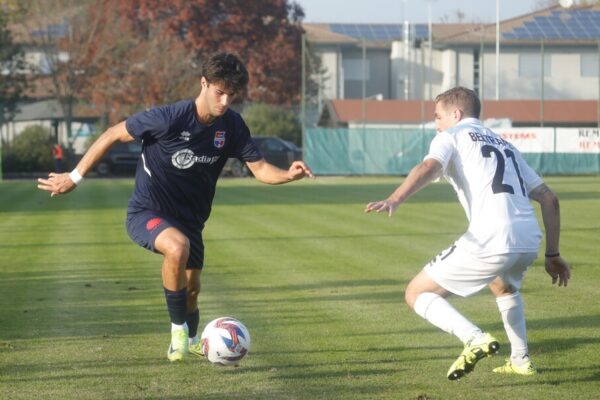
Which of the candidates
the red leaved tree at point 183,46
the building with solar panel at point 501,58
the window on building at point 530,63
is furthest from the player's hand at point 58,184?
the window on building at point 530,63

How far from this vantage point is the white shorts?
654 cm

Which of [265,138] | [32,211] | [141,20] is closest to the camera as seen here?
[32,211]

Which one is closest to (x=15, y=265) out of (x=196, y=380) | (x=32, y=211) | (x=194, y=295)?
(x=194, y=295)

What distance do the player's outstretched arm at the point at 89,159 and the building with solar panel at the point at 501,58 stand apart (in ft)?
152

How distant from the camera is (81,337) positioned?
343 inches

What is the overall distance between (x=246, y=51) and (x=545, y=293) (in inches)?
2223

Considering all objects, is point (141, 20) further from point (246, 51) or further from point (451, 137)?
point (451, 137)

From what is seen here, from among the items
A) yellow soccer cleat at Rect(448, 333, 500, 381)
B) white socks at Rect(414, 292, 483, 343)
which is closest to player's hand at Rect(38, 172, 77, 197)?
white socks at Rect(414, 292, 483, 343)

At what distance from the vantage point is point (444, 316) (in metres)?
6.60

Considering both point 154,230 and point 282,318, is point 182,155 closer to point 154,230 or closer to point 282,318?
point 154,230

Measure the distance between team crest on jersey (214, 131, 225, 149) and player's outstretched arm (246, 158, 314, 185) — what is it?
1.27ft

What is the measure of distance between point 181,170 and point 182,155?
0.12 meters

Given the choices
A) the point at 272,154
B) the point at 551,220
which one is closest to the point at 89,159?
the point at 551,220

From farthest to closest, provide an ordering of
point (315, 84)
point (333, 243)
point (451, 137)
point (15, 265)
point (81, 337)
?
point (315, 84) → point (333, 243) → point (15, 265) → point (81, 337) → point (451, 137)
